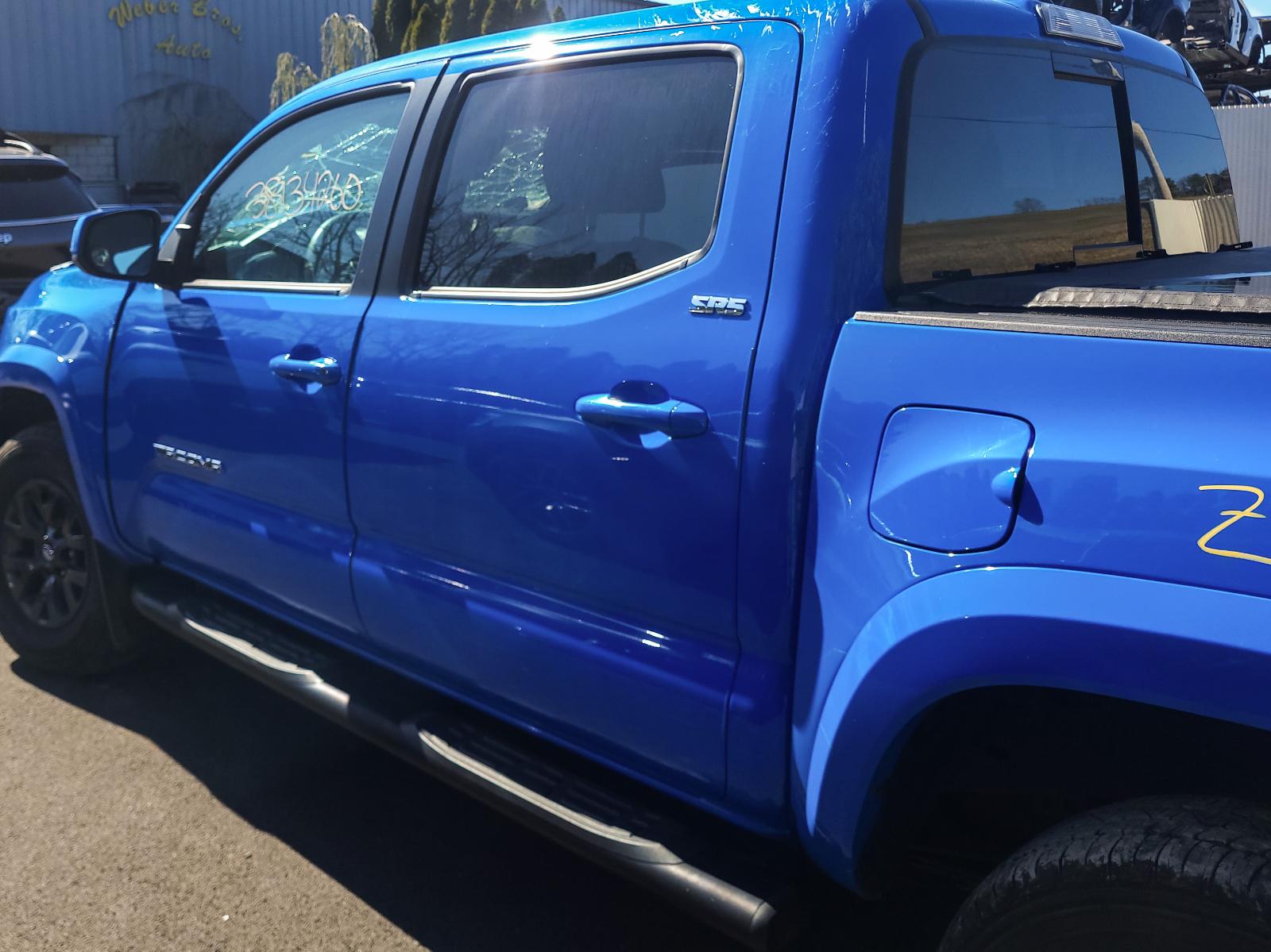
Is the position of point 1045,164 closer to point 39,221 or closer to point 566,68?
point 566,68

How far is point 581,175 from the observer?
8.01ft

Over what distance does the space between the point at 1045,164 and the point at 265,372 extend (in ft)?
6.02

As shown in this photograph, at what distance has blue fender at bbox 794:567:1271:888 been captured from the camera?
56.8 inches

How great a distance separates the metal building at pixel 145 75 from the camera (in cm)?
2200

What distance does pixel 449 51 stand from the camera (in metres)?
2.81

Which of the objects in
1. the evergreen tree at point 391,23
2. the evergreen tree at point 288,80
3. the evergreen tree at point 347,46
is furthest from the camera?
the evergreen tree at point 288,80

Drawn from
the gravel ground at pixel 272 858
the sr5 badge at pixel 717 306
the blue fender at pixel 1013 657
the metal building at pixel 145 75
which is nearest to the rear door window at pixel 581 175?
the sr5 badge at pixel 717 306

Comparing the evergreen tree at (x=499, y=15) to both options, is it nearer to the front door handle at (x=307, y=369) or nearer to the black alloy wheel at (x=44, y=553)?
the black alloy wheel at (x=44, y=553)

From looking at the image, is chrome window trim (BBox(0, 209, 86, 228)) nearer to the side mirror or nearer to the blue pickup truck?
the side mirror

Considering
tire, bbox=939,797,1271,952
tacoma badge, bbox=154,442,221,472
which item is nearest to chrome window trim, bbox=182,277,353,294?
tacoma badge, bbox=154,442,221,472

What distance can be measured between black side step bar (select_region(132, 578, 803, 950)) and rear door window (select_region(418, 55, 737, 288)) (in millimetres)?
963

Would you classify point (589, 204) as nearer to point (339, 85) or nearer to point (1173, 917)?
point (339, 85)

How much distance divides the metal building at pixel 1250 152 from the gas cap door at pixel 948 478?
47.2ft

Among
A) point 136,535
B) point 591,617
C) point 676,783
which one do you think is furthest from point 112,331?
point 676,783
